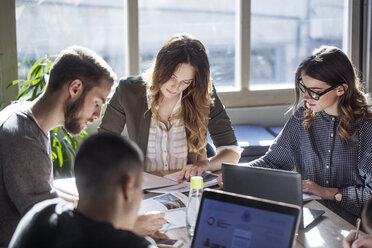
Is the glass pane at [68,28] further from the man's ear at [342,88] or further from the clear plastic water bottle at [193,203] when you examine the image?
the clear plastic water bottle at [193,203]

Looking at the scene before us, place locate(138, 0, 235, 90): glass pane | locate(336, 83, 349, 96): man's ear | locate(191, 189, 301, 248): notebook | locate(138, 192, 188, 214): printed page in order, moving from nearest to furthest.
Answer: locate(191, 189, 301, 248): notebook → locate(138, 192, 188, 214): printed page → locate(336, 83, 349, 96): man's ear → locate(138, 0, 235, 90): glass pane

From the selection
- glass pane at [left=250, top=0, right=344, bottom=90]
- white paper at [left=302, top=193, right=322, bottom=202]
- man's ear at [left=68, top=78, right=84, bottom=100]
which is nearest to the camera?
man's ear at [left=68, top=78, right=84, bottom=100]

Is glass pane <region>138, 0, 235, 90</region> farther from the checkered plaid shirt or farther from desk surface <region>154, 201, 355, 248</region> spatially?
desk surface <region>154, 201, 355, 248</region>

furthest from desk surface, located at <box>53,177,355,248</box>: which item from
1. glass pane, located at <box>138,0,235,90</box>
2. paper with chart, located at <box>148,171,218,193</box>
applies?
glass pane, located at <box>138,0,235,90</box>

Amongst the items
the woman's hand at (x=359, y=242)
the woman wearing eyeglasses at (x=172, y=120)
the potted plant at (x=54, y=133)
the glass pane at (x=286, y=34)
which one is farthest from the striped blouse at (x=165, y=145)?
the glass pane at (x=286, y=34)

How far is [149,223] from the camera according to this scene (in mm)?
1676

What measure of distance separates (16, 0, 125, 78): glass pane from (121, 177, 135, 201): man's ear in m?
3.01

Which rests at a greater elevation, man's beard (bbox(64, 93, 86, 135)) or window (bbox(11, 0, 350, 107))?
window (bbox(11, 0, 350, 107))

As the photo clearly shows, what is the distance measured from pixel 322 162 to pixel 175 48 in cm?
89

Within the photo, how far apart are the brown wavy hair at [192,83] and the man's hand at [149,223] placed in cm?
91

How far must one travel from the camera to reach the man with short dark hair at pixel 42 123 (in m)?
1.58

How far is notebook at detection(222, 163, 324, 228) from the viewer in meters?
1.60

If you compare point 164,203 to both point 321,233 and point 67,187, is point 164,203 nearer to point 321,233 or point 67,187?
point 67,187

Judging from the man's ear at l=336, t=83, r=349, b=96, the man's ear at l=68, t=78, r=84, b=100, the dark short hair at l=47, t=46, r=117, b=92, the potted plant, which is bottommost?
the potted plant
